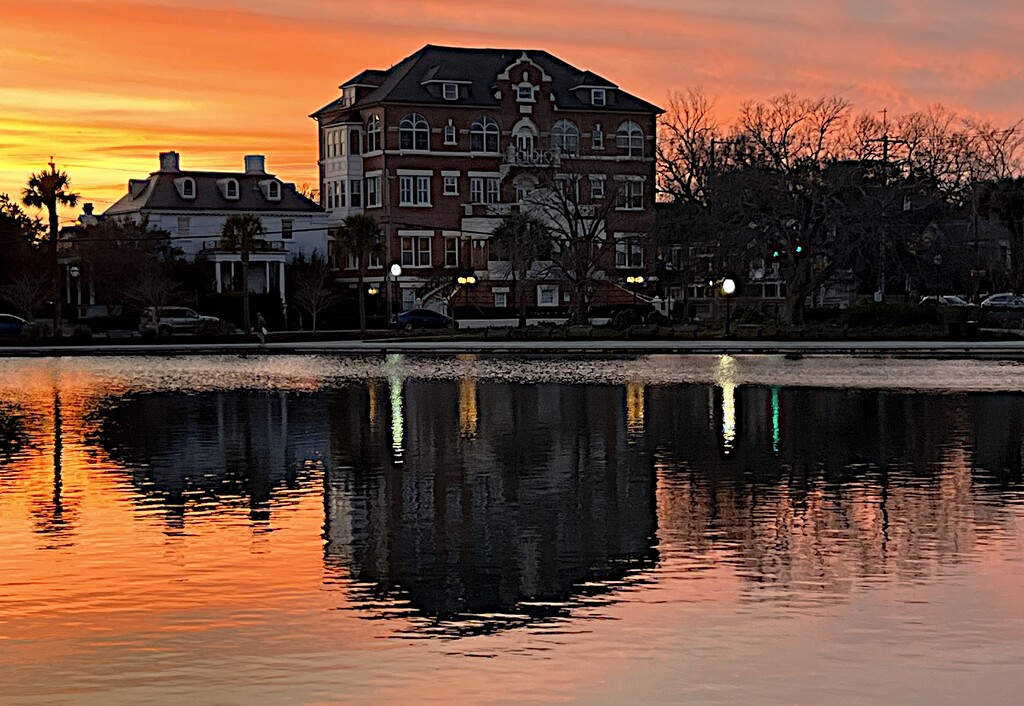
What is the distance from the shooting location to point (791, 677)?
920cm

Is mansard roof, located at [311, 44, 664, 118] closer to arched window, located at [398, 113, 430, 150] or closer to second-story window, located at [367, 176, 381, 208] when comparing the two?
arched window, located at [398, 113, 430, 150]

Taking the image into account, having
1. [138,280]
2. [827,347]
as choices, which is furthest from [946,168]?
[138,280]

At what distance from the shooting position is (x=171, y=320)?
79.2 m

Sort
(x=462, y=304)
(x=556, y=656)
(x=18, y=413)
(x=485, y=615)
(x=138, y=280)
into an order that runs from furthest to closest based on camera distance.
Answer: (x=462, y=304) < (x=138, y=280) < (x=18, y=413) < (x=485, y=615) < (x=556, y=656)

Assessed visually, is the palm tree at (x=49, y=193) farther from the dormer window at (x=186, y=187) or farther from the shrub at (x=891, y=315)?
the shrub at (x=891, y=315)

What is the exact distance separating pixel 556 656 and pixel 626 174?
89585 mm

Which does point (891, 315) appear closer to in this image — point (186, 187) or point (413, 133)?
point (413, 133)

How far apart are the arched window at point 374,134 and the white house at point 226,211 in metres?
6.03

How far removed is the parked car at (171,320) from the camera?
76.2 meters

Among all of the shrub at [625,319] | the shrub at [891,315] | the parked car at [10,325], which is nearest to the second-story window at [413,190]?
the shrub at [625,319]

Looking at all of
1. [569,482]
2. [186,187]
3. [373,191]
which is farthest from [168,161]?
[569,482]

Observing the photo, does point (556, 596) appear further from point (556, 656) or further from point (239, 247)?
point (239, 247)

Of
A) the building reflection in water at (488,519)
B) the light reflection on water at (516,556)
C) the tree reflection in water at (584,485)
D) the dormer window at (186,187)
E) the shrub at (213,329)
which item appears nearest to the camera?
the light reflection on water at (516,556)

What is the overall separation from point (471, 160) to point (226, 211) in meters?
15.6
